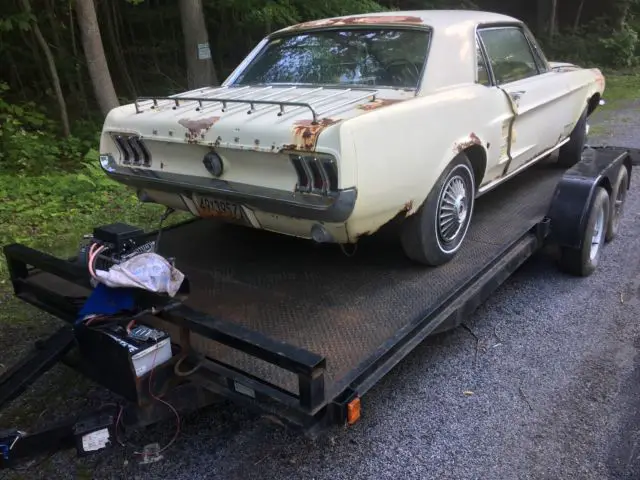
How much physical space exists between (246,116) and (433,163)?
105 centimetres

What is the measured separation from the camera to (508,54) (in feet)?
15.0

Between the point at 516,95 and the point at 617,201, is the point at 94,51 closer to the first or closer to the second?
the point at 516,95

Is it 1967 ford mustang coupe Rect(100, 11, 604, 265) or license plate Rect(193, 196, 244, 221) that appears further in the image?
license plate Rect(193, 196, 244, 221)

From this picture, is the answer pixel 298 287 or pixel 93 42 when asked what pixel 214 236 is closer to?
pixel 298 287

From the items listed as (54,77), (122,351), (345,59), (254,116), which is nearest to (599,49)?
(54,77)

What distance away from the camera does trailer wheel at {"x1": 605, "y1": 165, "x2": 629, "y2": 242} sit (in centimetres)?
468

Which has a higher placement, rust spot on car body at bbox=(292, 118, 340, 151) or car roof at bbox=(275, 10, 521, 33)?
car roof at bbox=(275, 10, 521, 33)

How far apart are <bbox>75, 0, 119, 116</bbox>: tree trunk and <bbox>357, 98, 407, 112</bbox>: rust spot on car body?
5.56 meters

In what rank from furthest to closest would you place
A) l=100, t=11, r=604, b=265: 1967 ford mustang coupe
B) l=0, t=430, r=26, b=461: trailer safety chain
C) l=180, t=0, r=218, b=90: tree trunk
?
l=180, t=0, r=218, b=90: tree trunk
l=100, t=11, r=604, b=265: 1967 ford mustang coupe
l=0, t=430, r=26, b=461: trailer safety chain

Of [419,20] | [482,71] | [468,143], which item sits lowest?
[468,143]

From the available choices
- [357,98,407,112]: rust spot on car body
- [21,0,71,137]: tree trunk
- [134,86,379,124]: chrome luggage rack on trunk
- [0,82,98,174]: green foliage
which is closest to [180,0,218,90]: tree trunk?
[0,82,98,174]: green foliage

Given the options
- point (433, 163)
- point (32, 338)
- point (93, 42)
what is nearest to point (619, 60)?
point (93, 42)

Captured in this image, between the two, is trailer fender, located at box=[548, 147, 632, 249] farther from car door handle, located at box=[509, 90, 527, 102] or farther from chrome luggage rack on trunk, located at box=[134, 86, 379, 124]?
chrome luggage rack on trunk, located at box=[134, 86, 379, 124]

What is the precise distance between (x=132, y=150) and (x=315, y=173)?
133 cm
